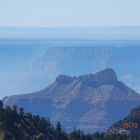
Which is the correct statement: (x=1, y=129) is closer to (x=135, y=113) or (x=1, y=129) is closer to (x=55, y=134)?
(x=55, y=134)

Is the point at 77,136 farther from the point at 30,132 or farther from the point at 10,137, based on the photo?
the point at 10,137

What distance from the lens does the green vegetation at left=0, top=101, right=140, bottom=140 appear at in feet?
238

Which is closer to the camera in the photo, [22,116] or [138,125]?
[22,116]

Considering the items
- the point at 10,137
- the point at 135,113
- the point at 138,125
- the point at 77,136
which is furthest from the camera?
the point at 135,113

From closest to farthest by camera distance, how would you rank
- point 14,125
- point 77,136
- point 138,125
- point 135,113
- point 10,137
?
1. point 10,137
2. point 14,125
3. point 77,136
4. point 138,125
5. point 135,113

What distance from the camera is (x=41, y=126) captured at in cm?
7912

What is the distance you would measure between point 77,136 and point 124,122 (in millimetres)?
29143

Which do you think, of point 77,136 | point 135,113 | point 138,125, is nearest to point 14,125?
point 77,136

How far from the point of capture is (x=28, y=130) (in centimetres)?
7644

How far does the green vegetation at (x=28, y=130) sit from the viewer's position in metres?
72.4

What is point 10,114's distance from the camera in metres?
77.4

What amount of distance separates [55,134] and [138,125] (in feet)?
84.8

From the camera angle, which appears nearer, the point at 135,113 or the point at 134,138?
the point at 134,138

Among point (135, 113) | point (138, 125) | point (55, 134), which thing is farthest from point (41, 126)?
point (135, 113)
